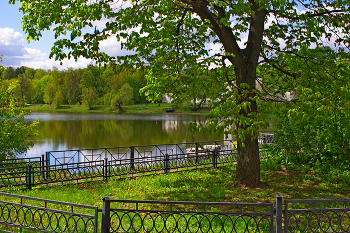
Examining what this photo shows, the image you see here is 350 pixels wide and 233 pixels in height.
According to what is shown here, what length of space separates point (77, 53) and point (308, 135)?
840cm

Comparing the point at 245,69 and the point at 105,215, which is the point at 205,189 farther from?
the point at 105,215

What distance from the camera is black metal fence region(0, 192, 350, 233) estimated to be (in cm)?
435

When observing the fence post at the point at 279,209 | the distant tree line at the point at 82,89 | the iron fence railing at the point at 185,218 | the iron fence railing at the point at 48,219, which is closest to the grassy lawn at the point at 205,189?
the iron fence railing at the point at 185,218

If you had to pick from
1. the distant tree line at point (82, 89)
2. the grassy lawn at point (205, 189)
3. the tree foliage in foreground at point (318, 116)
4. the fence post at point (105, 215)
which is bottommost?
the grassy lawn at point (205, 189)

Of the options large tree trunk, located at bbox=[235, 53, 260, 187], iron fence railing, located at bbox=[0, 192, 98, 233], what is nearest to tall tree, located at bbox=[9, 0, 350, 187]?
large tree trunk, located at bbox=[235, 53, 260, 187]

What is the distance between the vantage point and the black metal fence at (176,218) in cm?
435

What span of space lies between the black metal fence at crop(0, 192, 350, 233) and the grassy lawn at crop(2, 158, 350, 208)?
789 millimetres

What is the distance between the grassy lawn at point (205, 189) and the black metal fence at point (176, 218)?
0.79m

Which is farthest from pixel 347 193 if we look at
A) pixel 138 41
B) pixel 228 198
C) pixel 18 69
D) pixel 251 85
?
pixel 18 69

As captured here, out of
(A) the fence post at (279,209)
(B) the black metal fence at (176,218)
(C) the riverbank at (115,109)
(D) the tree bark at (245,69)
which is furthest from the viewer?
(C) the riverbank at (115,109)

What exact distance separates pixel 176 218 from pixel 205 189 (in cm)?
270

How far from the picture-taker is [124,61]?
8969mm

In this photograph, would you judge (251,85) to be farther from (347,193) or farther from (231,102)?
(347,193)

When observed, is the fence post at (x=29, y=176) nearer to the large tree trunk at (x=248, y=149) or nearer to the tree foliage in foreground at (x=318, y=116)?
the large tree trunk at (x=248, y=149)
